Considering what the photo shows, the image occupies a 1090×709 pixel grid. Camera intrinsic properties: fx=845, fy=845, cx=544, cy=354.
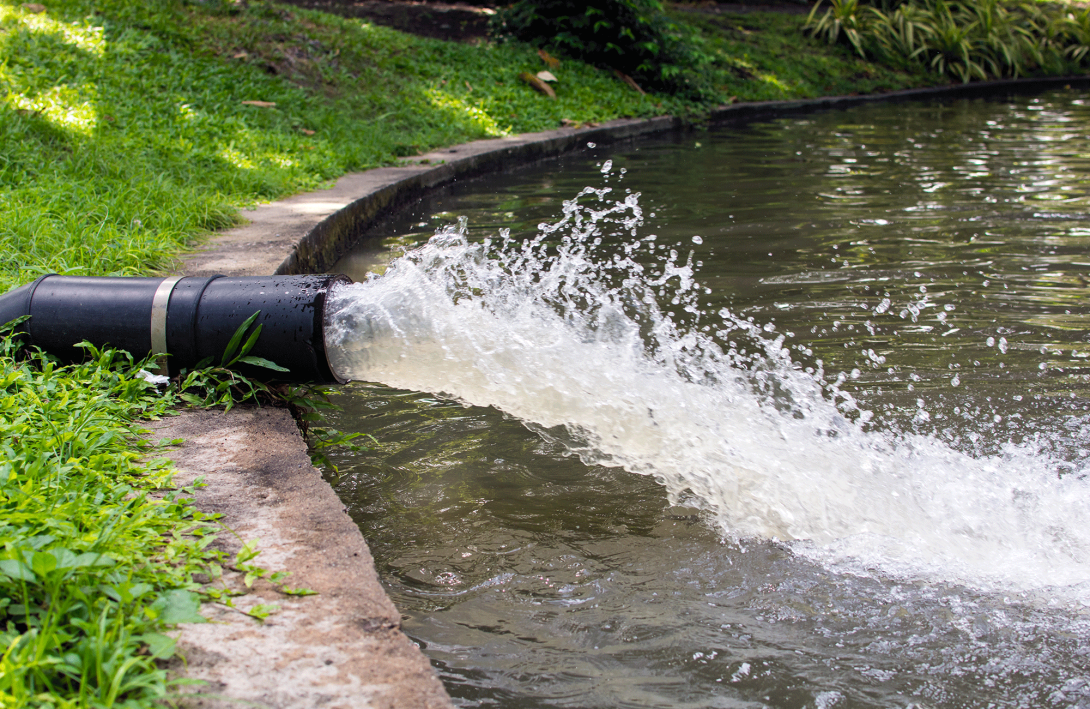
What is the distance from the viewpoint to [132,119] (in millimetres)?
6797

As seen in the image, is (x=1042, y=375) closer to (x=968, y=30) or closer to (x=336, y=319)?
(x=336, y=319)

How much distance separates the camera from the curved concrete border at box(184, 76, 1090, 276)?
173 inches

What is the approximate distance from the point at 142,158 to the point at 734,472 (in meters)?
4.95

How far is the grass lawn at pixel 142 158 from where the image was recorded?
1585 mm

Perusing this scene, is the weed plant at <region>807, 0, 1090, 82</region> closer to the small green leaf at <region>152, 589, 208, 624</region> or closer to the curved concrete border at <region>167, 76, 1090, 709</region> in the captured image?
the curved concrete border at <region>167, 76, 1090, 709</region>

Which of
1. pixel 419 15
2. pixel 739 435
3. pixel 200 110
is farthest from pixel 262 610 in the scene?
pixel 419 15

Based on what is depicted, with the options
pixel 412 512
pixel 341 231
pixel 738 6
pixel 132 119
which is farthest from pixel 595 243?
pixel 738 6

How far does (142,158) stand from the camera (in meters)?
5.94

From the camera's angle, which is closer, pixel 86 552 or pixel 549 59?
pixel 86 552

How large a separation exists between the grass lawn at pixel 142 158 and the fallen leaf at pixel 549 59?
14 cm

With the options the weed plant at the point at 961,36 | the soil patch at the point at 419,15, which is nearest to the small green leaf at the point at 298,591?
the soil patch at the point at 419,15

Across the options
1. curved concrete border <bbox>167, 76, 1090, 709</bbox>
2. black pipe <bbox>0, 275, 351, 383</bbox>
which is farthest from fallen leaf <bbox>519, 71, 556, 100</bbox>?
black pipe <bbox>0, 275, 351, 383</bbox>

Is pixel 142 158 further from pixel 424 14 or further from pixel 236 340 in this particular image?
pixel 424 14

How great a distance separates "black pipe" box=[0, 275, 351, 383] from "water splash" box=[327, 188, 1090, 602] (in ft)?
0.34
